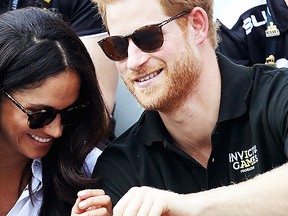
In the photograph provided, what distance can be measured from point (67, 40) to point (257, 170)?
0.86m

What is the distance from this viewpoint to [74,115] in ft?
8.11

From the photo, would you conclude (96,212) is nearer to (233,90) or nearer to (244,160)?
(244,160)

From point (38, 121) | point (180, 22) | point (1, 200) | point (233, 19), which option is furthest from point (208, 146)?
point (233, 19)

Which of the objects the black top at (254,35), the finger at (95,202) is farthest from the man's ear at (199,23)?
the black top at (254,35)

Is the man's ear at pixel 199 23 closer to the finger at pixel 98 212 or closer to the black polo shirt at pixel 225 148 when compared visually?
the black polo shirt at pixel 225 148

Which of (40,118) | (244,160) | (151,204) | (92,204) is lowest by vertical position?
(244,160)

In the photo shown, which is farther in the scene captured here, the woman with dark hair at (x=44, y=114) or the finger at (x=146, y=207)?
the woman with dark hair at (x=44, y=114)

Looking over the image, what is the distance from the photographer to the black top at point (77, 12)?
10.1 ft

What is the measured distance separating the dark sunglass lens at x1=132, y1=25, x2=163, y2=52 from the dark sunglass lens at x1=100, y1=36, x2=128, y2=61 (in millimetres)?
57

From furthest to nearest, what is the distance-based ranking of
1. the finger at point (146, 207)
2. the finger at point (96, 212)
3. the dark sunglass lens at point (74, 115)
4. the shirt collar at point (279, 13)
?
1. the shirt collar at point (279, 13)
2. the dark sunglass lens at point (74, 115)
3. the finger at point (96, 212)
4. the finger at point (146, 207)

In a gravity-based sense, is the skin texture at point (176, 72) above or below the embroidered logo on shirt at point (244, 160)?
above

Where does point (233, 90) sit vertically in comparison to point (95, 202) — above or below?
above

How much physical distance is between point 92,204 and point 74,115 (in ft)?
1.66

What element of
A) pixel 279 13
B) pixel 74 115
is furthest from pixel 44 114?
pixel 279 13
